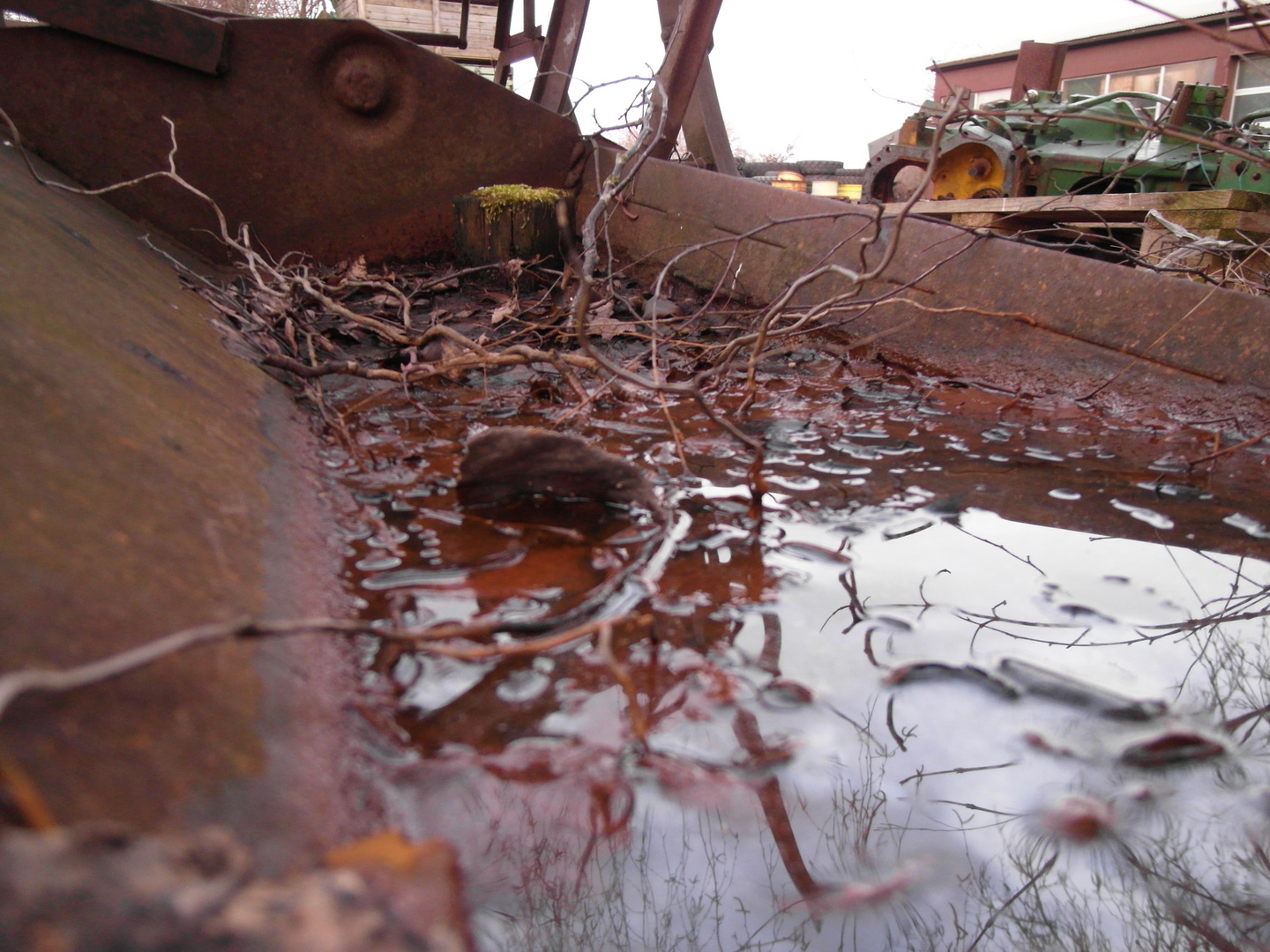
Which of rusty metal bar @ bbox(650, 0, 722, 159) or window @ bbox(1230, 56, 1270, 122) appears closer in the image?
rusty metal bar @ bbox(650, 0, 722, 159)

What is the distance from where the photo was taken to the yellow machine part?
766cm

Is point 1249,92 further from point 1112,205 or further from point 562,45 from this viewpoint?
point 562,45

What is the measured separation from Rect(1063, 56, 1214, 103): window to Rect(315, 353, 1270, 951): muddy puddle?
1227 cm

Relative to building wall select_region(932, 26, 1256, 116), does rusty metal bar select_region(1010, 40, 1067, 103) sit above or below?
below

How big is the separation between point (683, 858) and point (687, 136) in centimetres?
421

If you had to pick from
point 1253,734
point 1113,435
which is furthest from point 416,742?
point 1113,435

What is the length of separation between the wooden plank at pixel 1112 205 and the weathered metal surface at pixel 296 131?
3.17m

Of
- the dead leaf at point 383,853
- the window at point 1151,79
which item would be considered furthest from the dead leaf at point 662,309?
the window at point 1151,79

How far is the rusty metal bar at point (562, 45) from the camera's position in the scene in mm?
4957

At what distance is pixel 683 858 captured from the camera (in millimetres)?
855

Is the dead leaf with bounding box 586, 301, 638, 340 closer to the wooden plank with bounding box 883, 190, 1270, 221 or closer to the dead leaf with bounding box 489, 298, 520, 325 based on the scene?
the dead leaf with bounding box 489, 298, 520, 325

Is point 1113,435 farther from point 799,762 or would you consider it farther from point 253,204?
point 253,204

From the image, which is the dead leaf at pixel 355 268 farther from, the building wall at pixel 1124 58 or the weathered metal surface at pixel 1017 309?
the building wall at pixel 1124 58

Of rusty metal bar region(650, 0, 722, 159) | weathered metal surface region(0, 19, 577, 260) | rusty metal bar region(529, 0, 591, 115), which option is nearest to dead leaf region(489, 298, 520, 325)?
rusty metal bar region(650, 0, 722, 159)
